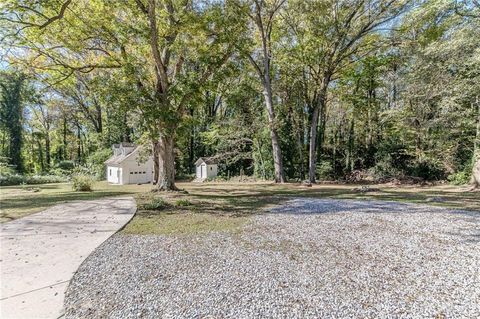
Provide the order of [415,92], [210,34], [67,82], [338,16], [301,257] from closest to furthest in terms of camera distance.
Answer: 1. [301,257]
2. [210,34]
3. [67,82]
4. [415,92]
5. [338,16]

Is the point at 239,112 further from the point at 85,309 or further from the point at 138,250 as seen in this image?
the point at 85,309

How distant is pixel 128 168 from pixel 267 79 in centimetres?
1247

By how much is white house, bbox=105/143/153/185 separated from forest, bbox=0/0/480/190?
331 centimetres

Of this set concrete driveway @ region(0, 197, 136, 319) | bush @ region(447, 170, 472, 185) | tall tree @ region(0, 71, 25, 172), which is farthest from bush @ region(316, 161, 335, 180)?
tall tree @ region(0, 71, 25, 172)

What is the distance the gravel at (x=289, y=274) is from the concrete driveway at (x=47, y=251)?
0.24 meters

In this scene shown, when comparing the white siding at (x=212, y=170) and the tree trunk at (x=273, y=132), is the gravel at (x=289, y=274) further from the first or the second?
the white siding at (x=212, y=170)

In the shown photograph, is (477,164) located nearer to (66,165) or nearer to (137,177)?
(137,177)

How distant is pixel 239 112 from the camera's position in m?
21.8

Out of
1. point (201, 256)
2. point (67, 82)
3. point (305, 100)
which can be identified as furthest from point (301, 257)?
point (305, 100)

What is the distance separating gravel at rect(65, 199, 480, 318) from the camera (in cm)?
310

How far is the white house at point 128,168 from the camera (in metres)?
21.2

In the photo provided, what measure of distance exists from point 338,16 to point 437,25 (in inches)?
238

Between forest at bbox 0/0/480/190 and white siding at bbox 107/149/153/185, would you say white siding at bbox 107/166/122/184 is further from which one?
forest at bbox 0/0/480/190

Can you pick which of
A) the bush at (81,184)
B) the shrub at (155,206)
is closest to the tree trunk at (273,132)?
the shrub at (155,206)
